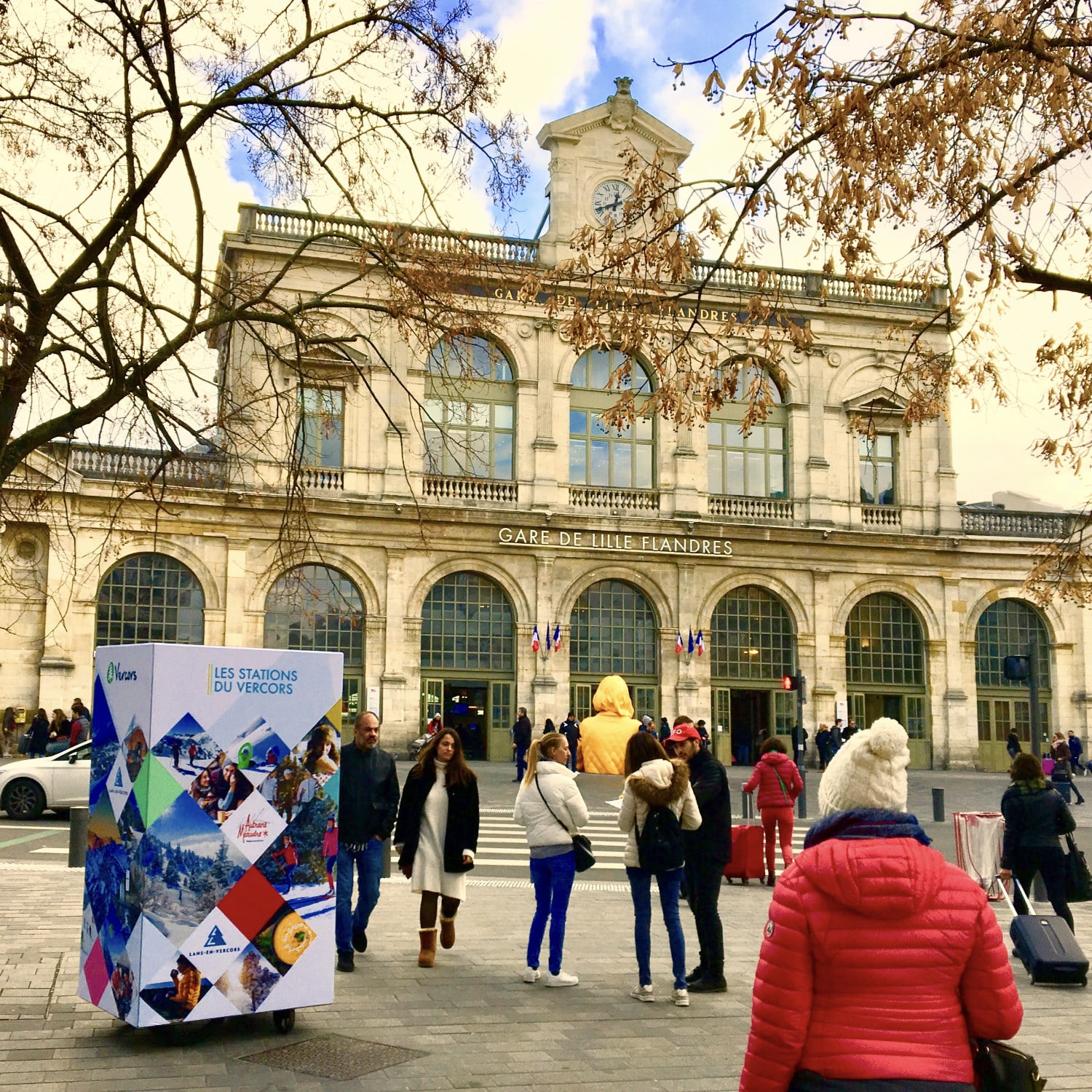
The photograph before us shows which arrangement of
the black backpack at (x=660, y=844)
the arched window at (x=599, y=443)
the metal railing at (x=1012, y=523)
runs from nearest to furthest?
the black backpack at (x=660, y=844) → the arched window at (x=599, y=443) → the metal railing at (x=1012, y=523)

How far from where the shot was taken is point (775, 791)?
1564 cm

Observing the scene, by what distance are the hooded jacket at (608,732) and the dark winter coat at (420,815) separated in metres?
4.30

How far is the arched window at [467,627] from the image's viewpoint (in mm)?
36469

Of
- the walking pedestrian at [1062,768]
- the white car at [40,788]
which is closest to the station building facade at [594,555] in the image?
the walking pedestrian at [1062,768]

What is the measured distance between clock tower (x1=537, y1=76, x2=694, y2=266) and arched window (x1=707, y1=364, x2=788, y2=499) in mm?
7102

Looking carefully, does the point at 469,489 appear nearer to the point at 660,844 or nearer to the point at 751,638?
the point at 751,638

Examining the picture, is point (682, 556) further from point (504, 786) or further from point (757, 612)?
point (504, 786)

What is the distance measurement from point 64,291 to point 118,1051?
5.03m

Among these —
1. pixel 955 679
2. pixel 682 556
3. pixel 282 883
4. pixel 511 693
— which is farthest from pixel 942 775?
pixel 282 883

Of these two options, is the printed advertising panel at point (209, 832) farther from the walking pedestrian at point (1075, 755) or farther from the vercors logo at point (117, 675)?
the walking pedestrian at point (1075, 755)

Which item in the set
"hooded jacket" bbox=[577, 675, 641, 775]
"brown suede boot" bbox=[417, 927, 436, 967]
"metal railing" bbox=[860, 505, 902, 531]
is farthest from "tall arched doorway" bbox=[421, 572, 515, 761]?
"brown suede boot" bbox=[417, 927, 436, 967]

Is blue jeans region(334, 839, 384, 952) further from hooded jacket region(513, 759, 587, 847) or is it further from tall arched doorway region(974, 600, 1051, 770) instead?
tall arched doorway region(974, 600, 1051, 770)

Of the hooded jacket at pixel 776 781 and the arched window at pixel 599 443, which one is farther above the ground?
the arched window at pixel 599 443

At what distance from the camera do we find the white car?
67.9 ft
